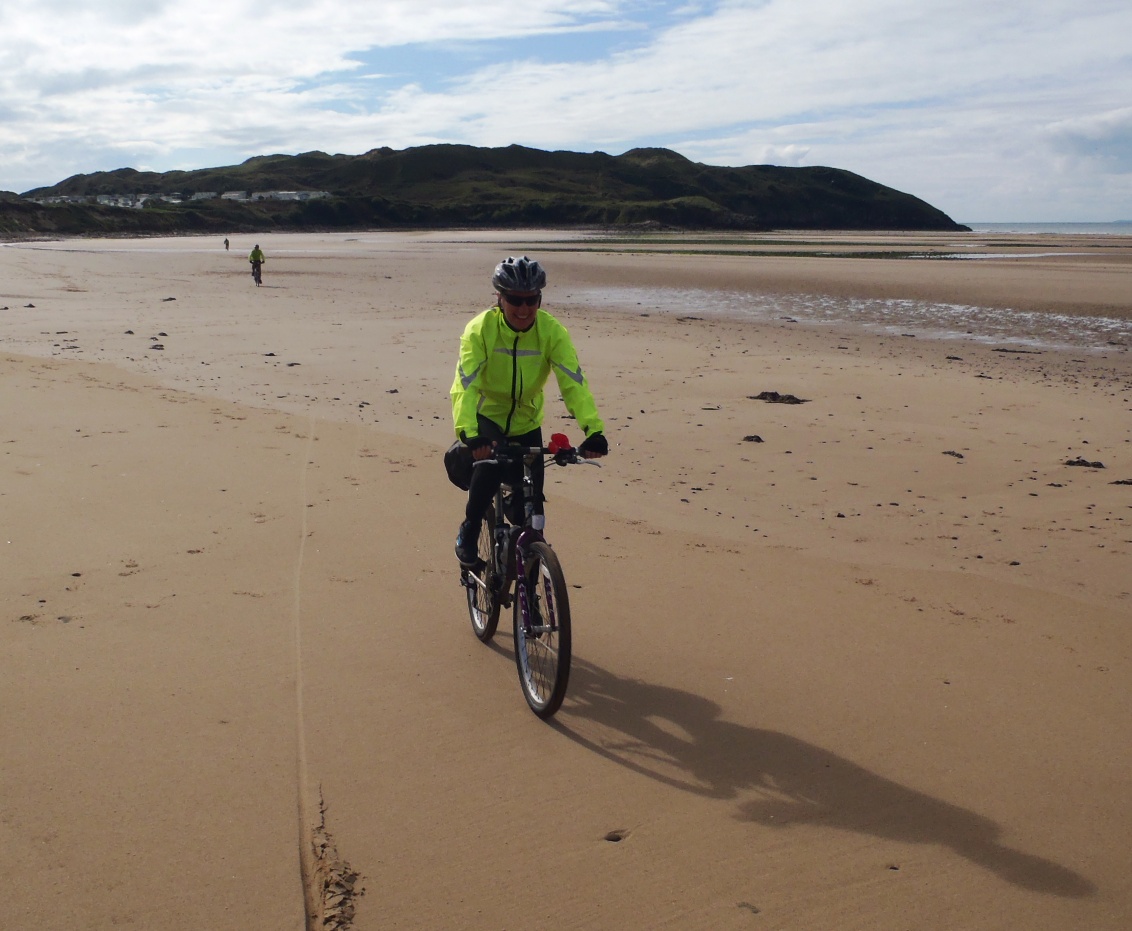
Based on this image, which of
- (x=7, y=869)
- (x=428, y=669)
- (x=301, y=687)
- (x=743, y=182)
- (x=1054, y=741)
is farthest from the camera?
→ (x=743, y=182)

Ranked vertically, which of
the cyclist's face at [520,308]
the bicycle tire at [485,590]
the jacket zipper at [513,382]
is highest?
the cyclist's face at [520,308]

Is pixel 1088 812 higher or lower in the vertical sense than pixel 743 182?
lower

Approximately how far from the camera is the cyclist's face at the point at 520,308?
429 cm

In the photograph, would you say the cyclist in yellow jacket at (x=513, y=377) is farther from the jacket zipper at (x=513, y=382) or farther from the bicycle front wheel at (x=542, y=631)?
the bicycle front wheel at (x=542, y=631)

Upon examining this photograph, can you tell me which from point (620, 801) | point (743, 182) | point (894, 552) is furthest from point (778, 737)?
point (743, 182)

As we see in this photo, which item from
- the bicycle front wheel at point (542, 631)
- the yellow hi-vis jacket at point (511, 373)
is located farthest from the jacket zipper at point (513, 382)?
the bicycle front wheel at point (542, 631)

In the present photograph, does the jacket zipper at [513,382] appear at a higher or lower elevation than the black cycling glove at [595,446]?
higher

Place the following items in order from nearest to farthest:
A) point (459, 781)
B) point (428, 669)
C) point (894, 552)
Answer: point (459, 781), point (428, 669), point (894, 552)

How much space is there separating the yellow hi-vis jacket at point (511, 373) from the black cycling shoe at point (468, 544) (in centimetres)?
60

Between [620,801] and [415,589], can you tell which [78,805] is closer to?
[620,801]

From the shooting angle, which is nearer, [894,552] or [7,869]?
[7,869]

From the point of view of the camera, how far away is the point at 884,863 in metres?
3.17

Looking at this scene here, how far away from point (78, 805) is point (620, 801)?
1900mm

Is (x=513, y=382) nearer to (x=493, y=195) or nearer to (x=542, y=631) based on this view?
(x=542, y=631)
